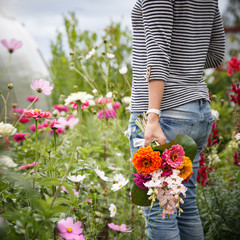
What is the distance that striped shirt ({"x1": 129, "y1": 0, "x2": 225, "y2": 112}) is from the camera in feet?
3.06

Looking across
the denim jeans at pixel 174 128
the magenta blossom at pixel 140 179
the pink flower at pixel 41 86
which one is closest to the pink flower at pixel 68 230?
the magenta blossom at pixel 140 179

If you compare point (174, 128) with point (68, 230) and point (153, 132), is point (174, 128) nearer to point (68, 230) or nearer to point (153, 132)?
point (153, 132)

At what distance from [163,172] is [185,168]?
0.08m

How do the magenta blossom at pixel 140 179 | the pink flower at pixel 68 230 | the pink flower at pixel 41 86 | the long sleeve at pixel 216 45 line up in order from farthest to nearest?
the long sleeve at pixel 216 45 < the pink flower at pixel 41 86 < the magenta blossom at pixel 140 179 < the pink flower at pixel 68 230

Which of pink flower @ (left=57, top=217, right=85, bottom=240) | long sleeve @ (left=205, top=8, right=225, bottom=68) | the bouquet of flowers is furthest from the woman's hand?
long sleeve @ (left=205, top=8, right=225, bottom=68)

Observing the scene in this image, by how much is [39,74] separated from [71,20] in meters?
0.85

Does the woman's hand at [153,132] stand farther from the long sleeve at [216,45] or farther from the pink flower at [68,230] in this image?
the long sleeve at [216,45]

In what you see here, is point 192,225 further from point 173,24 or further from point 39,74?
point 39,74

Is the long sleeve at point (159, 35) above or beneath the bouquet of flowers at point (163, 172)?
above

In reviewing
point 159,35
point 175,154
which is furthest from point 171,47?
point 175,154

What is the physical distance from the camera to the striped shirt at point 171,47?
933 mm

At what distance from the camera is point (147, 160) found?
82 centimetres

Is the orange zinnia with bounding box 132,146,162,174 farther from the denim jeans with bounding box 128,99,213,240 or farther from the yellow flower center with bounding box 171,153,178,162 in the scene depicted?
the denim jeans with bounding box 128,99,213,240

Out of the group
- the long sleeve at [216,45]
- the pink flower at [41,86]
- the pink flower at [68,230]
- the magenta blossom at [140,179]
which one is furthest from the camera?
the long sleeve at [216,45]
